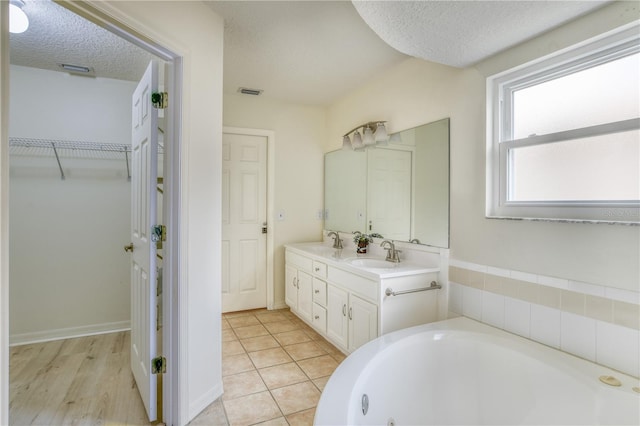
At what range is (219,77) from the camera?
1987 mm

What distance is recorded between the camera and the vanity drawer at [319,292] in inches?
111

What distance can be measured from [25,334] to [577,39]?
4367mm

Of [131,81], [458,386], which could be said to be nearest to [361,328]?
[458,386]

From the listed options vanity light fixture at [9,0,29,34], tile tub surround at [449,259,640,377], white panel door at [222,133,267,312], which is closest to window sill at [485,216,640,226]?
tile tub surround at [449,259,640,377]

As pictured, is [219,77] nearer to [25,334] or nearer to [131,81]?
[131,81]

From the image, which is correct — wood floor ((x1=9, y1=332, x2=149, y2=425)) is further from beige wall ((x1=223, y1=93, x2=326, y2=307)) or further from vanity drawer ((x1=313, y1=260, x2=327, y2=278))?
beige wall ((x1=223, y1=93, x2=326, y2=307))

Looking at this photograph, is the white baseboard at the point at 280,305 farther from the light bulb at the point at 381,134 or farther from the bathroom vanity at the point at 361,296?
the light bulb at the point at 381,134

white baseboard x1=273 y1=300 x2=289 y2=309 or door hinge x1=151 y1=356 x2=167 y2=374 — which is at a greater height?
door hinge x1=151 y1=356 x2=167 y2=374

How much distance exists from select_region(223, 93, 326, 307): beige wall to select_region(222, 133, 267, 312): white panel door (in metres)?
0.16

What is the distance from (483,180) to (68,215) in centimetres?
340

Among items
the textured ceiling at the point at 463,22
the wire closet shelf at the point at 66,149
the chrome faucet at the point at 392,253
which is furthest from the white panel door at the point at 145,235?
the chrome faucet at the point at 392,253

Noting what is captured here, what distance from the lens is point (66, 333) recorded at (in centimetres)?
Answer: 288

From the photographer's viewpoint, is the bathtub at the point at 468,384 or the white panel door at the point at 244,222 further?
the white panel door at the point at 244,222

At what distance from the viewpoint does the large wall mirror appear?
2.30m
